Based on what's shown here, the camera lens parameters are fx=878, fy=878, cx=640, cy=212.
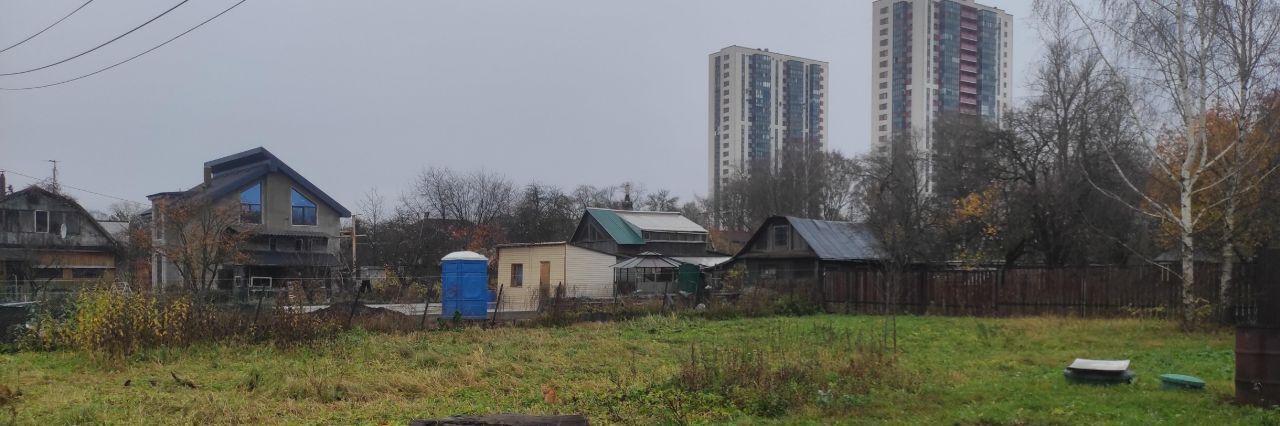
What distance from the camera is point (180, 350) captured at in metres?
13.2

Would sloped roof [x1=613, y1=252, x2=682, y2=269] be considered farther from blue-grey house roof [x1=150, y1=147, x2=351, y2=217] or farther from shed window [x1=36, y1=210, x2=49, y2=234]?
shed window [x1=36, y1=210, x2=49, y2=234]

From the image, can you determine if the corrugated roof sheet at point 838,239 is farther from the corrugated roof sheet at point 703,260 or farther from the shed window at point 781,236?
the corrugated roof sheet at point 703,260

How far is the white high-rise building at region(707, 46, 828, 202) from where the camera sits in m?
73.6

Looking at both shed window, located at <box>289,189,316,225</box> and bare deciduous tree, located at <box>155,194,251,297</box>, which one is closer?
bare deciduous tree, located at <box>155,194,251,297</box>

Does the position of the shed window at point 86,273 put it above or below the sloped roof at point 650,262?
below

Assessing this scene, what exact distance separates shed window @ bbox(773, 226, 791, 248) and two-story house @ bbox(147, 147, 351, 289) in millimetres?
19897

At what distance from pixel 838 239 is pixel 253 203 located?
2785cm

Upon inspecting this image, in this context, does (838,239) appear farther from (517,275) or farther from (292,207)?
(292,207)

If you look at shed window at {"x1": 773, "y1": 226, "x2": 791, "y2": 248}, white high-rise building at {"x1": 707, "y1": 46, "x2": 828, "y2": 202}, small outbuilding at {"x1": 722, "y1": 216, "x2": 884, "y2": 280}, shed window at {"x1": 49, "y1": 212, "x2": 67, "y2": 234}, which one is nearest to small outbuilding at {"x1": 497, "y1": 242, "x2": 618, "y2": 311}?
small outbuilding at {"x1": 722, "y1": 216, "x2": 884, "y2": 280}

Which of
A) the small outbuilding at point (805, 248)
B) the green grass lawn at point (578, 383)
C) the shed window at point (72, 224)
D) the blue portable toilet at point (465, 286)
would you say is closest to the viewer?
the green grass lawn at point (578, 383)

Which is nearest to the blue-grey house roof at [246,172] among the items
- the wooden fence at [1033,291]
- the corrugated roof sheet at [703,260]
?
the corrugated roof sheet at [703,260]

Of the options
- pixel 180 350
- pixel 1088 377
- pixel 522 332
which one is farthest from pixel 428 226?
pixel 1088 377

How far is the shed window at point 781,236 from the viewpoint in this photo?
113ft

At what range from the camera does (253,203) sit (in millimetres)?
42656
